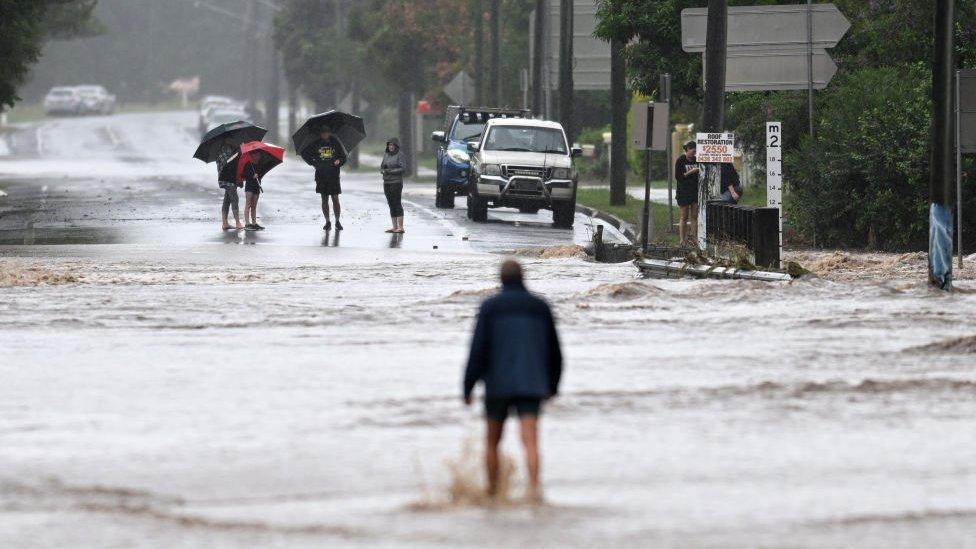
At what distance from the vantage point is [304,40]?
305 ft

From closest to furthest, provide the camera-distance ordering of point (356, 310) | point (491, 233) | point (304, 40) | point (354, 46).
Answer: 1. point (356, 310)
2. point (491, 233)
3. point (354, 46)
4. point (304, 40)

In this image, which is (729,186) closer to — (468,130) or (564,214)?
(564,214)

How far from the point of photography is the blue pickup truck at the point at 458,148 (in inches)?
1612

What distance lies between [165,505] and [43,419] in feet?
10.1

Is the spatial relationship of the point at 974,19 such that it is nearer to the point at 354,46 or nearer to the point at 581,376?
the point at 581,376

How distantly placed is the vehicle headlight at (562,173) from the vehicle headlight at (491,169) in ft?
3.36

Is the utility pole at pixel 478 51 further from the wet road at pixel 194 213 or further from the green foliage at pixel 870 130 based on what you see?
the green foliage at pixel 870 130

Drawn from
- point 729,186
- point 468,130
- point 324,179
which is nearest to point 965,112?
point 729,186

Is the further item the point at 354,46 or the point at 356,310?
the point at 354,46

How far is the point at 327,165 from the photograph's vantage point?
32.4 meters

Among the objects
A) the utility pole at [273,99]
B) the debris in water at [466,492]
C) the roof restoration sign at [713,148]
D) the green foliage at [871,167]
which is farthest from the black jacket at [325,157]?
the utility pole at [273,99]

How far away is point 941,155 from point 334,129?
54.0 ft

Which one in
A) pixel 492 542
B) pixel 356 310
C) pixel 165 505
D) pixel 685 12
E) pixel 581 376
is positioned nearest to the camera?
pixel 492 542

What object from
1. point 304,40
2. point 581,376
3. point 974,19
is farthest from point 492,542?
point 304,40
